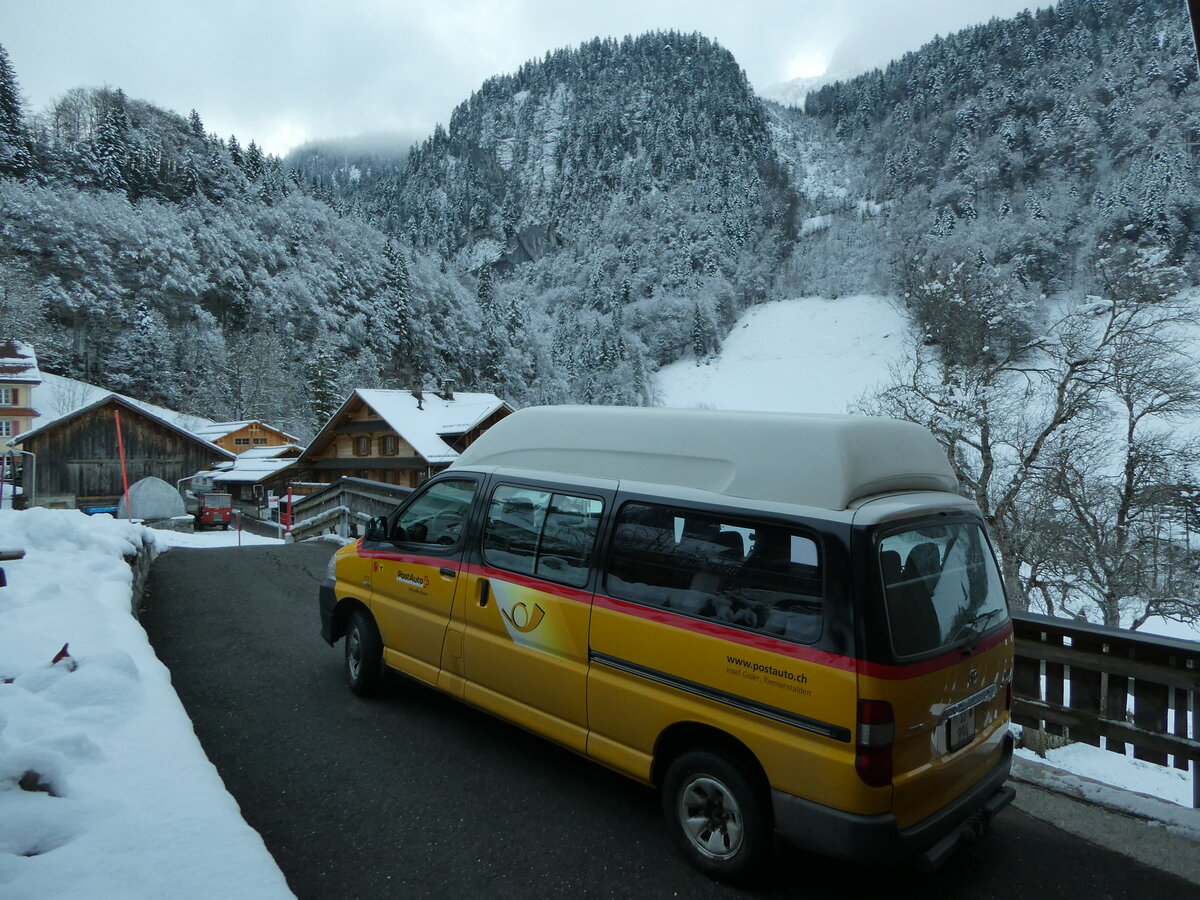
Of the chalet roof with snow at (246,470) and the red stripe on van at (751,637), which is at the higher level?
the red stripe on van at (751,637)

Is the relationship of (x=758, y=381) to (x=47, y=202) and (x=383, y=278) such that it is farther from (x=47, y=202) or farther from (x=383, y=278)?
(x=47, y=202)

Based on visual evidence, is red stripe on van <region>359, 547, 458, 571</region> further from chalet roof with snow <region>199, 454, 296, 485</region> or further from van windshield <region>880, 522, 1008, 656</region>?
chalet roof with snow <region>199, 454, 296, 485</region>

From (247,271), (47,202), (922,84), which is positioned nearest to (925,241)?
(922,84)

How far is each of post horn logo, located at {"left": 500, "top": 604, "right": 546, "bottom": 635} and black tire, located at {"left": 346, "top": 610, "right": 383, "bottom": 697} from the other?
1.65 metres

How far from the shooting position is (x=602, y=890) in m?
3.09

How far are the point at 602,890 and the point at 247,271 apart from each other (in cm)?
10252

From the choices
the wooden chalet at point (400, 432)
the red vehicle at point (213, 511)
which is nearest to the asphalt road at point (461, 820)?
the wooden chalet at point (400, 432)

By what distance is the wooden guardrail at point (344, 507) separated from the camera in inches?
501

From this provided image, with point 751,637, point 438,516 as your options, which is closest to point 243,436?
point 438,516

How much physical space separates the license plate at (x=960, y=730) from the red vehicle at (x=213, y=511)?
131 ft

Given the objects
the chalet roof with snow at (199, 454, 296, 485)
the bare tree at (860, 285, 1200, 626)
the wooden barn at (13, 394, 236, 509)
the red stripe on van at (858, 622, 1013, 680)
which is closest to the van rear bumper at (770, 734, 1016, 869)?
the red stripe on van at (858, 622, 1013, 680)

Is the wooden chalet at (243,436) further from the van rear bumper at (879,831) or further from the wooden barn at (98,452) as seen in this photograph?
Result: the van rear bumper at (879,831)

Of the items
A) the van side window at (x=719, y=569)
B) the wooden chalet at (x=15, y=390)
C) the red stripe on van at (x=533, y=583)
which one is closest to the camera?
the van side window at (x=719, y=569)

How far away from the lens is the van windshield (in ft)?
9.40
